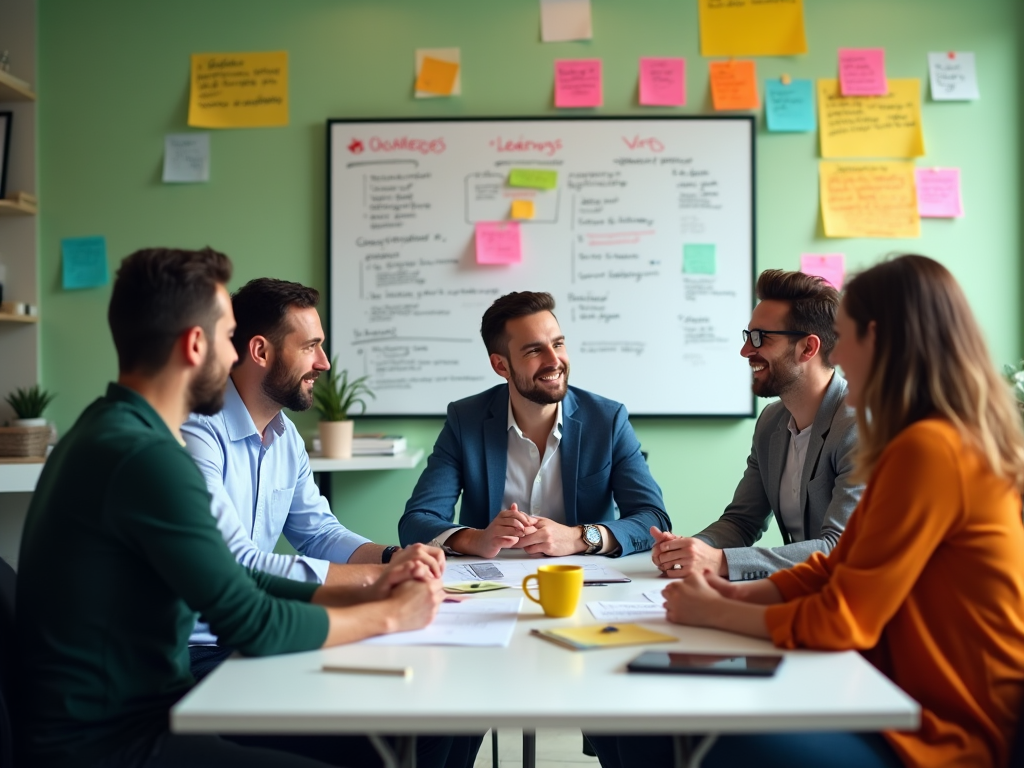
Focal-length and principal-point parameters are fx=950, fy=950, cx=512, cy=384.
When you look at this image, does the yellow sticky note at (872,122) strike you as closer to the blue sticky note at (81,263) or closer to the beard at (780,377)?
the beard at (780,377)

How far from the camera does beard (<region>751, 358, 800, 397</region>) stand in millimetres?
2270

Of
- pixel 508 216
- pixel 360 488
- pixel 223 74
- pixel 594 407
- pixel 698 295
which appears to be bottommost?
pixel 360 488

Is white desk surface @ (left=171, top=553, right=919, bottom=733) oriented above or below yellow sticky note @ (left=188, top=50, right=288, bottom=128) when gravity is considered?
below

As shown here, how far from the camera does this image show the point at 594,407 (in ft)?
8.40

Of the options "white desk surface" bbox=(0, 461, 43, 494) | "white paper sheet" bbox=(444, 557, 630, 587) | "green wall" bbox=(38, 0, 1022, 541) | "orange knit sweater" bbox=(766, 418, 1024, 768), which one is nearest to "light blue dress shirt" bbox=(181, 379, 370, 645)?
"white paper sheet" bbox=(444, 557, 630, 587)

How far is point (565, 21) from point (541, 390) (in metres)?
1.88

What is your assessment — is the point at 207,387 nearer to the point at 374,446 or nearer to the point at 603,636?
the point at 603,636

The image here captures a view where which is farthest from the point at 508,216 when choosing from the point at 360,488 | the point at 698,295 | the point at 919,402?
the point at 919,402

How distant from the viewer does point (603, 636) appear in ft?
4.52

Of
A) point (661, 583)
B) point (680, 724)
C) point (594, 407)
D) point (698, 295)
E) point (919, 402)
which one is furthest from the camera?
point (698, 295)

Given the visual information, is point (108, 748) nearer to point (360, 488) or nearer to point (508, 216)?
point (360, 488)

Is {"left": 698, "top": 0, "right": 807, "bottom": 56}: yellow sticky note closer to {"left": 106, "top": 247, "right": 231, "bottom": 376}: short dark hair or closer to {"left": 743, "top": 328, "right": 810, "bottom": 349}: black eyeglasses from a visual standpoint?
{"left": 743, "top": 328, "right": 810, "bottom": 349}: black eyeglasses

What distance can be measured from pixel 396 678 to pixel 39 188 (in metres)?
3.32

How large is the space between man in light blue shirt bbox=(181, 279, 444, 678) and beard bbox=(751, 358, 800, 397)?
0.96 m
